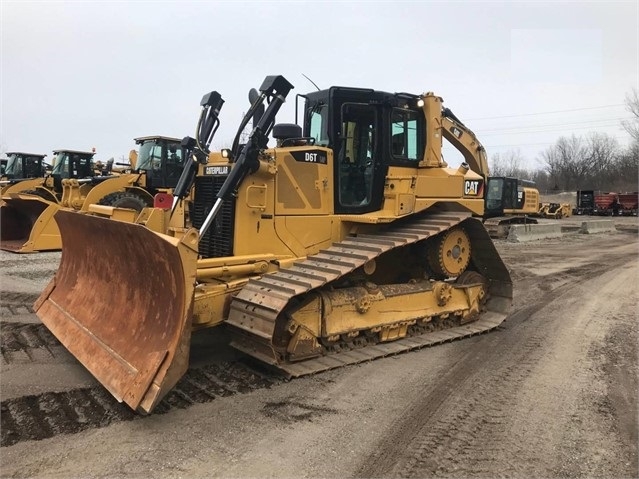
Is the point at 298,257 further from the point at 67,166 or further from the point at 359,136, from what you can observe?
the point at 67,166

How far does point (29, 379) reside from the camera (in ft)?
15.6

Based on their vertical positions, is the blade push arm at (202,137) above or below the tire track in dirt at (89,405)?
above

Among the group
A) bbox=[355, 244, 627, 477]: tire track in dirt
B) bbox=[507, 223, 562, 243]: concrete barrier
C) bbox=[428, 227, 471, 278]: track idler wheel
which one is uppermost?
bbox=[428, 227, 471, 278]: track idler wheel

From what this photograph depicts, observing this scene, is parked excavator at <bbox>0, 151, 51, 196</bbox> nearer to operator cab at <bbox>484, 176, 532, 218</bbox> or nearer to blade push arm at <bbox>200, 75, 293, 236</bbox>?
blade push arm at <bbox>200, 75, 293, 236</bbox>

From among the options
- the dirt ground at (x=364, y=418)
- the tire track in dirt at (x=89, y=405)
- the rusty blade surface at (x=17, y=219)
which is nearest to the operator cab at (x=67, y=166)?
the rusty blade surface at (x=17, y=219)

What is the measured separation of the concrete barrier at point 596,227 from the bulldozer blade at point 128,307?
24637mm

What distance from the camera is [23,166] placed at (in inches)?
779

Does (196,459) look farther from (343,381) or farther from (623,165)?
(623,165)

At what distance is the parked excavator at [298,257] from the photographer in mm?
4625

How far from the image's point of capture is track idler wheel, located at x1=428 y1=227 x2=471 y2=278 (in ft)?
21.7

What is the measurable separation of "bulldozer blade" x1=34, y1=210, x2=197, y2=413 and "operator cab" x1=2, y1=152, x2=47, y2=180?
15907 mm

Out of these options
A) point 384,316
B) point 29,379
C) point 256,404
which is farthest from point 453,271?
point 29,379

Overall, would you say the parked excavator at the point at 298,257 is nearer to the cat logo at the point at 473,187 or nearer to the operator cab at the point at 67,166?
the cat logo at the point at 473,187

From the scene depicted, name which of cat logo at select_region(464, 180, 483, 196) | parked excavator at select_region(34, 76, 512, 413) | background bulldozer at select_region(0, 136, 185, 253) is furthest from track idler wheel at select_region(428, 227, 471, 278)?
background bulldozer at select_region(0, 136, 185, 253)
